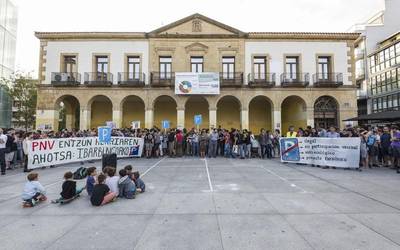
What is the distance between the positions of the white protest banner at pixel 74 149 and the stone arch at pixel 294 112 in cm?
1572

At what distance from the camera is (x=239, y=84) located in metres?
21.4

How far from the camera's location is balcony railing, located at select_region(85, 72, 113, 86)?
21.1m

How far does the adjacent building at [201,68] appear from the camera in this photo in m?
21.4

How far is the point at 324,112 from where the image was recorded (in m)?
22.2

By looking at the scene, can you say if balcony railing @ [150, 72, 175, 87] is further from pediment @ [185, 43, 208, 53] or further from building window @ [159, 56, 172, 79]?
pediment @ [185, 43, 208, 53]

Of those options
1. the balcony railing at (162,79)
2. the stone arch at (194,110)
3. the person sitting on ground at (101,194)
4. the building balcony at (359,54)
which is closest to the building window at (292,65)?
the stone arch at (194,110)

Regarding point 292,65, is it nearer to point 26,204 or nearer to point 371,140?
point 371,140

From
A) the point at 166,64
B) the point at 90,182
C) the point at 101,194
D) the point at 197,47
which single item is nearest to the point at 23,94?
the point at 166,64

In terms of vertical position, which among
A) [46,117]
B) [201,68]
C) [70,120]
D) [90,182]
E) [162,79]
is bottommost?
[90,182]

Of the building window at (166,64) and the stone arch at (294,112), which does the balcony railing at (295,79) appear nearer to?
the stone arch at (294,112)

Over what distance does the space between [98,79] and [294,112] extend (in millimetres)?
20108

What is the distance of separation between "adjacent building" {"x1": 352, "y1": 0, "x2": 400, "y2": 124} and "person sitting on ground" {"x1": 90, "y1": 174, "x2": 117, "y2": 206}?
3153 cm

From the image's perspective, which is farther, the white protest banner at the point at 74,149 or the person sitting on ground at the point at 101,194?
the white protest banner at the point at 74,149

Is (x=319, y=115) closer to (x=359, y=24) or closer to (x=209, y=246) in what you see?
(x=209, y=246)
